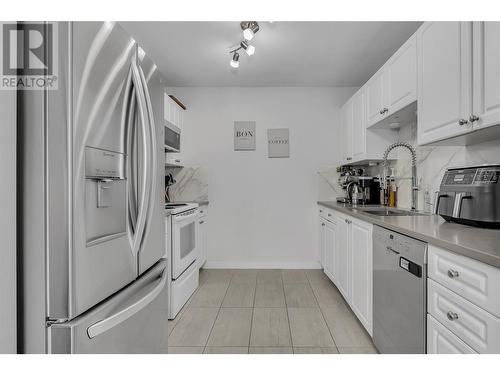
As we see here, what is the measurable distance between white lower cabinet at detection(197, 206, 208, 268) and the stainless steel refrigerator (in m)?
2.35

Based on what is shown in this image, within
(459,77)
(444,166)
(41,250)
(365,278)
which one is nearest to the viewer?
(41,250)

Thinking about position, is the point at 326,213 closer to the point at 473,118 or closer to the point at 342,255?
the point at 342,255

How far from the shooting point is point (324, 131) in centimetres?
380

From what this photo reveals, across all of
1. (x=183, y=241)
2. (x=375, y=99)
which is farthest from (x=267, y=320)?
(x=375, y=99)

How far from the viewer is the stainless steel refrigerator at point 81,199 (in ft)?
2.58

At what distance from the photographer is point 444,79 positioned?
1.60 meters

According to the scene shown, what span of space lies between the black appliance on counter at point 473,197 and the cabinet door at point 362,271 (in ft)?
1.59

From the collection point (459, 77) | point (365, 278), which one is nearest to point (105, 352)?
point (365, 278)

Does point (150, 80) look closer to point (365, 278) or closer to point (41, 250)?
point (41, 250)

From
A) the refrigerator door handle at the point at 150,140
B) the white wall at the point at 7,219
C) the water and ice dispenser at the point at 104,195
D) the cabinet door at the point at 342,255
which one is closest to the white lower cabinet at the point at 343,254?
the cabinet door at the point at 342,255

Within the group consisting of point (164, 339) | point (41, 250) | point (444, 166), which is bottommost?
point (164, 339)
